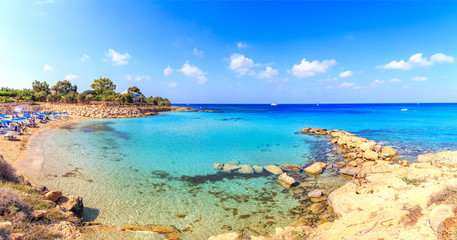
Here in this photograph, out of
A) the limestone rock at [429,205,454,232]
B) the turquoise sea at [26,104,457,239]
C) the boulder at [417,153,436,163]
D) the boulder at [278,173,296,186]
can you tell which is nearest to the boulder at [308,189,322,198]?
the turquoise sea at [26,104,457,239]

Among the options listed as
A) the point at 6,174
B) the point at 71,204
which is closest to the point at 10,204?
the point at 71,204

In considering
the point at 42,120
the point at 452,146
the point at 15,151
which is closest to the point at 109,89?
the point at 42,120

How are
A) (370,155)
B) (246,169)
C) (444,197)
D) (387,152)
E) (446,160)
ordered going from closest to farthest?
(444,197) → (246,169) → (446,160) → (370,155) → (387,152)

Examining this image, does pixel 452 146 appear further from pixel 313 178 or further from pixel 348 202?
pixel 348 202

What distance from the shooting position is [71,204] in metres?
7.82

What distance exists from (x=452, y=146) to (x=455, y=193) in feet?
78.2

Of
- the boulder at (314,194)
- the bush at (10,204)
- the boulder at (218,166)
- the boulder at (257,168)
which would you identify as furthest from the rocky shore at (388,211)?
the boulder at (218,166)

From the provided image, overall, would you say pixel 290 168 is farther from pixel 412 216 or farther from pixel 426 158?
pixel 426 158

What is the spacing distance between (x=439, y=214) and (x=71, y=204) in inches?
494

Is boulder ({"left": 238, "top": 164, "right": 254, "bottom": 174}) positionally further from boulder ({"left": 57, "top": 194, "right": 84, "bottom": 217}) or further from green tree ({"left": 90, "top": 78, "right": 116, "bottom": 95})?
green tree ({"left": 90, "top": 78, "right": 116, "bottom": 95})

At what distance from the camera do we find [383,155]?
58.7ft

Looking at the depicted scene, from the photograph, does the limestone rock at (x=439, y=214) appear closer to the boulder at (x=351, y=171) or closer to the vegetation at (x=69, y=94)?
the boulder at (x=351, y=171)

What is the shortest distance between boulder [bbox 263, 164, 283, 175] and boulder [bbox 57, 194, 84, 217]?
11.1 metres

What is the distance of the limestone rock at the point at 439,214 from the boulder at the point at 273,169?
8538 mm
